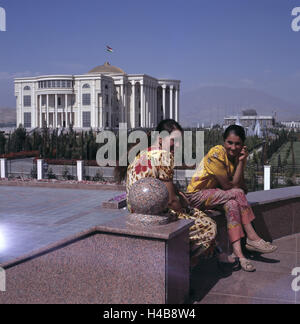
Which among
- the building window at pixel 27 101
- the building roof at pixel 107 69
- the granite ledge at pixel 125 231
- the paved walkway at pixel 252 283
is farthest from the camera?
the building roof at pixel 107 69

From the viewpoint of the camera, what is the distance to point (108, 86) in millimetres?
66000

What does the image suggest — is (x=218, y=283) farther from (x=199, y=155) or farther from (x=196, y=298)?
(x=199, y=155)

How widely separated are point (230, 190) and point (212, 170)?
0.80ft

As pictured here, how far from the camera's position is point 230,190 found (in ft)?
12.2

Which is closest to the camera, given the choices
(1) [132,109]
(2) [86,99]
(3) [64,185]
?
(3) [64,185]

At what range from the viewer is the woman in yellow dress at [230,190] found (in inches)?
141

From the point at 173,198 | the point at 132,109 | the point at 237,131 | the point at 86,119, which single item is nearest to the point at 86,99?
the point at 86,119

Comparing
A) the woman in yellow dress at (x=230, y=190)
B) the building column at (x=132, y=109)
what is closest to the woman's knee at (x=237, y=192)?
the woman in yellow dress at (x=230, y=190)

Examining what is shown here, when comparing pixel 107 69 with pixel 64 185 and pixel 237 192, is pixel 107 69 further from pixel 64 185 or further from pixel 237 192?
pixel 237 192

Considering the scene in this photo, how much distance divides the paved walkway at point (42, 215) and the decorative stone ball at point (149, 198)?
3248 millimetres

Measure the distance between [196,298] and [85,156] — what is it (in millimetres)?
19644

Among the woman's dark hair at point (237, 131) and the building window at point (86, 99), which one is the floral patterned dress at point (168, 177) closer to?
the woman's dark hair at point (237, 131)

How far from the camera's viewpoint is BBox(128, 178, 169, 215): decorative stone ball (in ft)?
9.31

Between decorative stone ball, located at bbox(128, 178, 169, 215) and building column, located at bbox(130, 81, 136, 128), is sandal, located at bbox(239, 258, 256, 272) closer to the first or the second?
decorative stone ball, located at bbox(128, 178, 169, 215)
